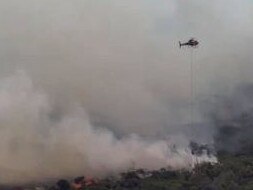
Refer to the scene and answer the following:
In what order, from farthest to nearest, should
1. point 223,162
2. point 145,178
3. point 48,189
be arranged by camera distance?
1. point 223,162
2. point 145,178
3. point 48,189

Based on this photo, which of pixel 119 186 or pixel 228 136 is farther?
pixel 228 136

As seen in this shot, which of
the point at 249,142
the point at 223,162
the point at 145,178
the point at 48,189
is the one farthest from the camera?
the point at 249,142

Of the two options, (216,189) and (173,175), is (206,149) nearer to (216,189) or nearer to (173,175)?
(173,175)

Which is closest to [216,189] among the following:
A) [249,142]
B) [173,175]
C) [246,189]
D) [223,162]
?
[246,189]

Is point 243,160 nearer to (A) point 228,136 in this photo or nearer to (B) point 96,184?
(A) point 228,136

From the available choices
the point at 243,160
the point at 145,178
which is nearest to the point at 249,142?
the point at 243,160

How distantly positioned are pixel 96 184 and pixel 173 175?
2029 centimetres

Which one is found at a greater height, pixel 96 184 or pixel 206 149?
pixel 206 149

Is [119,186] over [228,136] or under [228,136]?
under

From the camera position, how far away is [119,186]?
13162cm

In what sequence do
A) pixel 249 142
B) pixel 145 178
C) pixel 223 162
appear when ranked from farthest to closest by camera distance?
pixel 249 142
pixel 223 162
pixel 145 178

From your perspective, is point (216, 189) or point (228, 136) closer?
point (216, 189)

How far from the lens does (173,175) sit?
474 feet

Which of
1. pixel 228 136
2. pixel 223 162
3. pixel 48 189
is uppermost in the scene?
pixel 228 136
